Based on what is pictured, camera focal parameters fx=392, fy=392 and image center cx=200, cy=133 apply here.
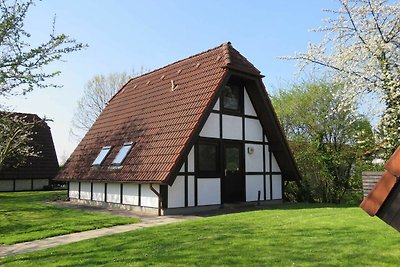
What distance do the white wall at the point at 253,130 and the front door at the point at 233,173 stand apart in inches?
27.1

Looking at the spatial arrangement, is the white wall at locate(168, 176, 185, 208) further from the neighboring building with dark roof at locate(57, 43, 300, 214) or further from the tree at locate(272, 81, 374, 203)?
the tree at locate(272, 81, 374, 203)

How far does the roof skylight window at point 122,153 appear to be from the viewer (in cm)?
1443

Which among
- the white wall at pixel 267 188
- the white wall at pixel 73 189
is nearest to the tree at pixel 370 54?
the white wall at pixel 267 188

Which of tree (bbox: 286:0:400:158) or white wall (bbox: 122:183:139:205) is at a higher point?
tree (bbox: 286:0:400:158)

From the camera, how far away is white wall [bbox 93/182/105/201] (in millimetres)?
15522

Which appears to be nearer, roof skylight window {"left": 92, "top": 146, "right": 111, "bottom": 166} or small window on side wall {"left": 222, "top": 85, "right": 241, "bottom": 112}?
small window on side wall {"left": 222, "top": 85, "right": 241, "bottom": 112}

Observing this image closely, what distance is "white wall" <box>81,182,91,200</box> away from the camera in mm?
16703

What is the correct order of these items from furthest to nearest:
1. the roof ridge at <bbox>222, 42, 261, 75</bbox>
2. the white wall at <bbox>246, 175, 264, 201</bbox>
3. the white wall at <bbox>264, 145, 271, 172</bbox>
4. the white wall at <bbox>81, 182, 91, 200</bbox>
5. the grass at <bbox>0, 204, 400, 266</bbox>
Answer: the white wall at <bbox>81, 182, 91, 200</bbox> < the white wall at <bbox>264, 145, 271, 172</bbox> < the white wall at <bbox>246, 175, 264, 201</bbox> < the roof ridge at <bbox>222, 42, 261, 75</bbox> < the grass at <bbox>0, 204, 400, 266</bbox>

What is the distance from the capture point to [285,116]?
66.3 feet

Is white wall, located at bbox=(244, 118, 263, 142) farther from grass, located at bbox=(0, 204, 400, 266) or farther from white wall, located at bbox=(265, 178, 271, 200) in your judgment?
grass, located at bbox=(0, 204, 400, 266)

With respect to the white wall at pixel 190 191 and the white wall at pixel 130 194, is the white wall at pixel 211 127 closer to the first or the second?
the white wall at pixel 190 191

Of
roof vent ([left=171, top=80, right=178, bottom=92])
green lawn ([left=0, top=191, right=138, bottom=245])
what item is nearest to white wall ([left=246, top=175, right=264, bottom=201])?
roof vent ([left=171, top=80, right=178, bottom=92])

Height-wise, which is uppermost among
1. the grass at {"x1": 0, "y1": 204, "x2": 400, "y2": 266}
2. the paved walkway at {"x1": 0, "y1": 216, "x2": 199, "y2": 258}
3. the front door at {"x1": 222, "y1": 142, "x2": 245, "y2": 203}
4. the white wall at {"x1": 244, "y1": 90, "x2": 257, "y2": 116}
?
the white wall at {"x1": 244, "y1": 90, "x2": 257, "y2": 116}

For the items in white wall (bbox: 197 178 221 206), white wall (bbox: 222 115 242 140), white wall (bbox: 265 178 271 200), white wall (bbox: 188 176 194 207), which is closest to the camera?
white wall (bbox: 188 176 194 207)
